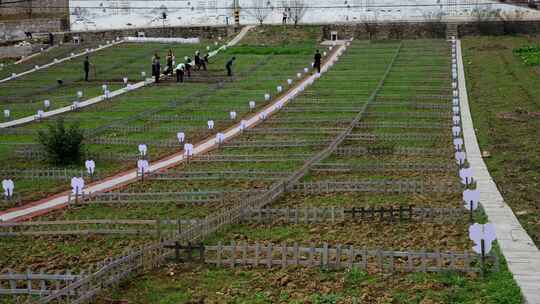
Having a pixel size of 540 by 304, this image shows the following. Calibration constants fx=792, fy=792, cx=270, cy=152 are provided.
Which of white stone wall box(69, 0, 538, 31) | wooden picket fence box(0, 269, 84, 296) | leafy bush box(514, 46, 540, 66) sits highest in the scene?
white stone wall box(69, 0, 538, 31)

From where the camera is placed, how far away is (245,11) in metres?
73.0

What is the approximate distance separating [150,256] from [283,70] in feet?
112

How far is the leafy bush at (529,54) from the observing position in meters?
45.5

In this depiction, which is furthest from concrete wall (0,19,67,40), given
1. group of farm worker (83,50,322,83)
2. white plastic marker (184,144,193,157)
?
white plastic marker (184,144,193,157)

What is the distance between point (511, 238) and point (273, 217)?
4.36 meters

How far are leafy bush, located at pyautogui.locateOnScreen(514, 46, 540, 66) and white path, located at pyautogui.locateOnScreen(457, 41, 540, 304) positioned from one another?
1063 inches

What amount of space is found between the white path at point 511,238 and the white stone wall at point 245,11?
50.9m

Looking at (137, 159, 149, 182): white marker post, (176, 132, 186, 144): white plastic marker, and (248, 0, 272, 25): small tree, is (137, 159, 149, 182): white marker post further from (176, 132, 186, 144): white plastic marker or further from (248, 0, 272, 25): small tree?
(248, 0, 272, 25): small tree

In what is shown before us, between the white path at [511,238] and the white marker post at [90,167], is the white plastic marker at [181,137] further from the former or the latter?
the white path at [511,238]

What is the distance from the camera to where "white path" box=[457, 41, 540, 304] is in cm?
1123

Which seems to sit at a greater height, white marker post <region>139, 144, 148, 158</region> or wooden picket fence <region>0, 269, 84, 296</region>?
white marker post <region>139, 144, 148, 158</region>

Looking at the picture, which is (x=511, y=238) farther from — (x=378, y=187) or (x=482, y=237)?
(x=378, y=187)

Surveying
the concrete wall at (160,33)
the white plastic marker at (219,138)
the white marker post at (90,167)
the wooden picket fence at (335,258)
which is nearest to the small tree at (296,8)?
the concrete wall at (160,33)

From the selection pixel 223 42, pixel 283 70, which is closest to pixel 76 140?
pixel 283 70
